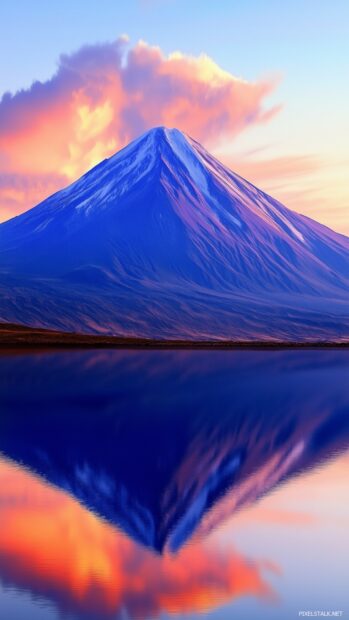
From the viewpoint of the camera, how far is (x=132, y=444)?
2941 centimetres

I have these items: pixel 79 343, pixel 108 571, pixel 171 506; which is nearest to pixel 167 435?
pixel 171 506

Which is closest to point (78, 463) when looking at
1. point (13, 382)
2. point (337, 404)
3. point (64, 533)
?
point (64, 533)

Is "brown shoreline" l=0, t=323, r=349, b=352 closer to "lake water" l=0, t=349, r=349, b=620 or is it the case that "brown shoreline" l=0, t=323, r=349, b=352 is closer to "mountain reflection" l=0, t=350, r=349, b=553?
"mountain reflection" l=0, t=350, r=349, b=553

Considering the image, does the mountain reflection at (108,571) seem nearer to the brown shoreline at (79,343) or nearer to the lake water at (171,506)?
the lake water at (171,506)

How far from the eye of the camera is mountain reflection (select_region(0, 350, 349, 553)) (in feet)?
68.4

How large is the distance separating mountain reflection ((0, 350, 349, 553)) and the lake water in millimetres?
76

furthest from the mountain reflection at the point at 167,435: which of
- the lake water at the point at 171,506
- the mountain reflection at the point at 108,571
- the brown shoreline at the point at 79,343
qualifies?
the brown shoreline at the point at 79,343

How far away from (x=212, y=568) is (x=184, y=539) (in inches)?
76.0

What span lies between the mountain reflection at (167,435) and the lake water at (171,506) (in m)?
0.08

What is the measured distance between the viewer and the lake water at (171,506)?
1420 cm

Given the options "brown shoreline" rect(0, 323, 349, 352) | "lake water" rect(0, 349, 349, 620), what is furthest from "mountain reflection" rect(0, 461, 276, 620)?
"brown shoreline" rect(0, 323, 349, 352)

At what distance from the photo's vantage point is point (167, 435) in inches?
1229

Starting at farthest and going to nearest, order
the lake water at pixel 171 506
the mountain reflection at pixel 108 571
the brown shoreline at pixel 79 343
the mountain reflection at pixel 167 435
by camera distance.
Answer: the brown shoreline at pixel 79 343 → the mountain reflection at pixel 167 435 → the lake water at pixel 171 506 → the mountain reflection at pixel 108 571

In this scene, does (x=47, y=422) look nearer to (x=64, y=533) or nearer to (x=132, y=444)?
(x=132, y=444)
